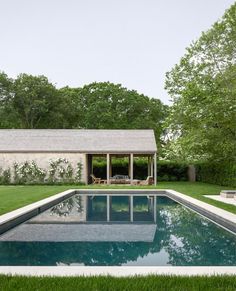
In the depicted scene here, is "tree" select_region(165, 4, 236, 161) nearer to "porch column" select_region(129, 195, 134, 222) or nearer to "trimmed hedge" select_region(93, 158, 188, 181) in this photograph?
"porch column" select_region(129, 195, 134, 222)

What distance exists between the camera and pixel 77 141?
2789 cm

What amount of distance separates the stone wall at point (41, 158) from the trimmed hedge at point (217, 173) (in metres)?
9.04

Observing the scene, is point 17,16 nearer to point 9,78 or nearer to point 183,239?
point 183,239

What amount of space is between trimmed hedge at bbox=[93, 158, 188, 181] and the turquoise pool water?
17.7 meters

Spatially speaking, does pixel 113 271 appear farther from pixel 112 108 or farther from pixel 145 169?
pixel 112 108

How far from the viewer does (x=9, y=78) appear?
151 feet

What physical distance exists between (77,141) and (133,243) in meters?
19.3

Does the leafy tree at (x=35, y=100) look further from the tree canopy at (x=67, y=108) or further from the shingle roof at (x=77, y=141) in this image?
the shingle roof at (x=77, y=141)

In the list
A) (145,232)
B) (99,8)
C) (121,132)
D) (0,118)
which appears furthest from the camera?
(0,118)

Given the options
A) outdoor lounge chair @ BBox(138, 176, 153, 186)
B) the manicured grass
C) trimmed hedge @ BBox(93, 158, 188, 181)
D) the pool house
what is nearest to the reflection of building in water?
outdoor lounge chair @ BBox(138, 176, 153, 186)

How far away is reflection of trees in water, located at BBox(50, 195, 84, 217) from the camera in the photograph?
14.1 metres

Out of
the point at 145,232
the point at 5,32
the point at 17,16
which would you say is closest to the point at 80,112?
the point at 5,32

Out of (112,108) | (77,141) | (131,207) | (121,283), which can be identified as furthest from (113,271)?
(112,108)

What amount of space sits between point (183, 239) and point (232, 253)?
1936 millimetres
